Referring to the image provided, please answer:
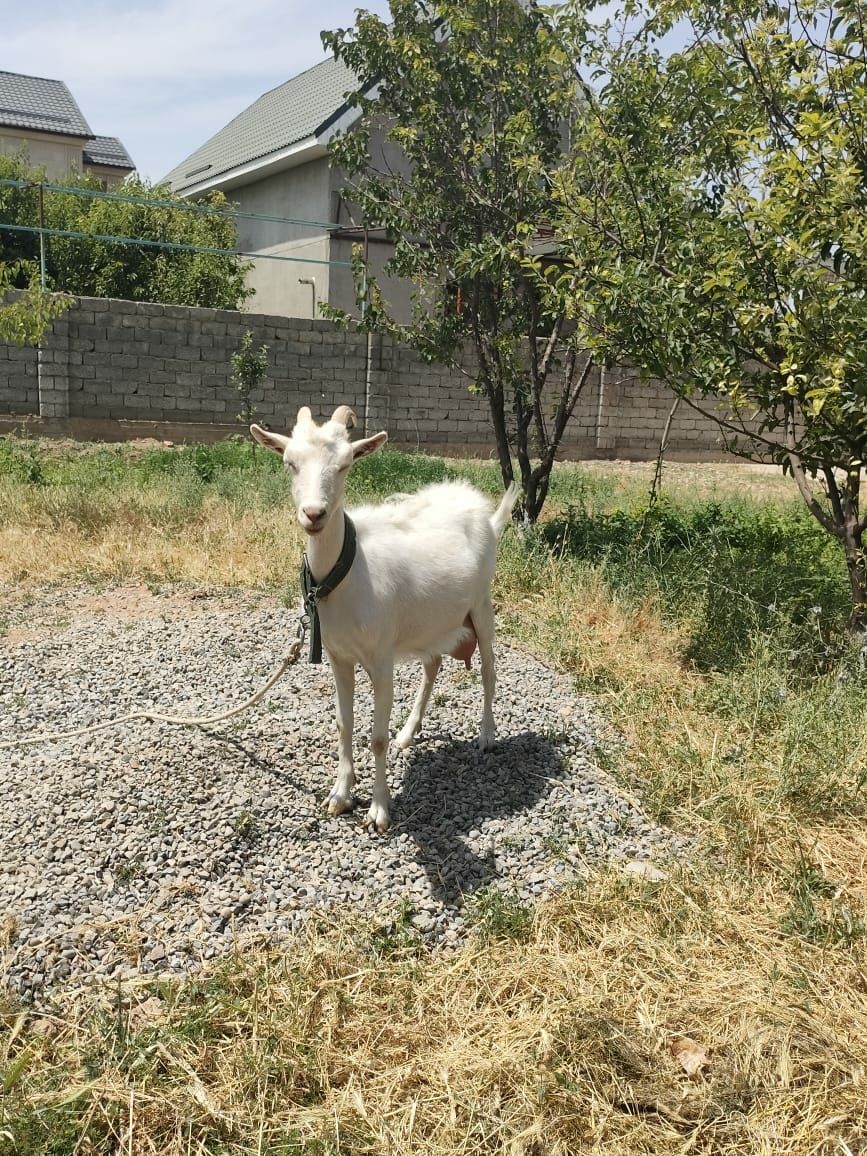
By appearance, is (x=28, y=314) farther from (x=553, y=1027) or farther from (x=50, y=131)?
(x=50, y=131)

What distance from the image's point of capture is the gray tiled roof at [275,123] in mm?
20406

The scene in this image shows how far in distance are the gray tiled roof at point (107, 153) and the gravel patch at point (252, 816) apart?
94.6 feet

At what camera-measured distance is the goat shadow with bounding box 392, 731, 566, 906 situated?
3668 mm

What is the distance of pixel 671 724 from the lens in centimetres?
478

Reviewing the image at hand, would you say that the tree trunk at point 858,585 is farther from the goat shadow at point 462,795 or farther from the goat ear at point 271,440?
the goat ear at point 271,440

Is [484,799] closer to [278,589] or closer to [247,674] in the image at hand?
[247,674]

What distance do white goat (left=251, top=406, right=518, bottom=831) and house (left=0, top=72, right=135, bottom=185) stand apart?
26.1 meters

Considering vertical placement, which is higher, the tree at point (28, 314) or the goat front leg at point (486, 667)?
the tree at point (28, 314)

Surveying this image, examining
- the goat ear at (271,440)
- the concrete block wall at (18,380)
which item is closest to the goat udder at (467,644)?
the goat ear at (271,440)

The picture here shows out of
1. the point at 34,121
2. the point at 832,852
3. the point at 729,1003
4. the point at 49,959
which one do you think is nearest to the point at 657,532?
the point at 832,852

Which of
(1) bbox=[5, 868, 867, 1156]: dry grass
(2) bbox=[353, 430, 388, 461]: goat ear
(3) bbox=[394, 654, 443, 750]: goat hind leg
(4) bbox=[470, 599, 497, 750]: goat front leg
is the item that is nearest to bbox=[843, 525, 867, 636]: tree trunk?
(4) bbox=[470, 599, 497, 750]: goat front leg

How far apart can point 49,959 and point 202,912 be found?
1.63ft

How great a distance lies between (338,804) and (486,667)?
1.06 m

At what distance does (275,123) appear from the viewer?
75.3 ft
